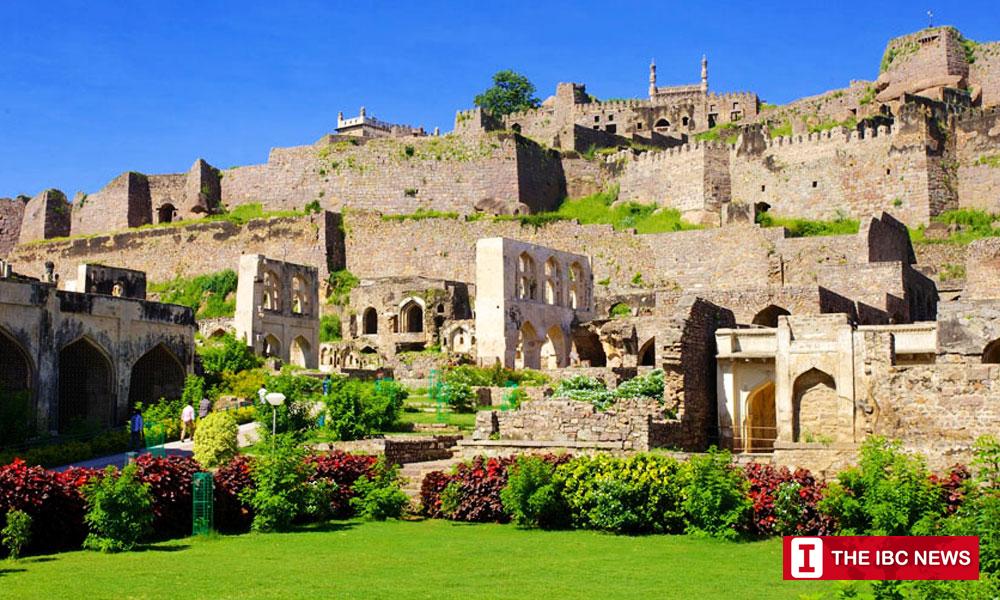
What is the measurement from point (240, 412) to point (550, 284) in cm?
1656

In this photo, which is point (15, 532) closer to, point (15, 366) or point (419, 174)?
point (15, 366)

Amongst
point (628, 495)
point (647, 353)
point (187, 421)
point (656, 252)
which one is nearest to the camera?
point (628, 495)

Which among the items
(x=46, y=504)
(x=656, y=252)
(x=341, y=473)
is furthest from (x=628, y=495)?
(x=656, y=252)

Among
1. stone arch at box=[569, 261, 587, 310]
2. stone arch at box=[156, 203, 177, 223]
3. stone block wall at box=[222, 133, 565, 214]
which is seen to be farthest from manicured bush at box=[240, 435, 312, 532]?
stone arch at box=[156, 203, 177, 223]

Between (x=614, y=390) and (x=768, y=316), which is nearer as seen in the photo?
(x=614, y=390)

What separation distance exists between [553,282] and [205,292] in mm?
21012

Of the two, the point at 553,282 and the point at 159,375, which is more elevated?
the point at 553,282

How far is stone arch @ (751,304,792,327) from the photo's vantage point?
33.3 meters

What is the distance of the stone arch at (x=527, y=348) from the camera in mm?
38625

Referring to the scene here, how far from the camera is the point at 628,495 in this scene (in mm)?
14938

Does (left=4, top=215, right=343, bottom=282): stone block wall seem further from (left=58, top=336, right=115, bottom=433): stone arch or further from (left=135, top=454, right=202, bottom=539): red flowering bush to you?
(left=135, top=454, right=202, bottom=539): red flowering bush

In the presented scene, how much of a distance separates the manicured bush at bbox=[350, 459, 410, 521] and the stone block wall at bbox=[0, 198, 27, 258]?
55575mm

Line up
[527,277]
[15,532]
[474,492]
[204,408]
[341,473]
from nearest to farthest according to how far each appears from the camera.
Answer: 1. [15,532]
2. [474,492]
3. [341,473]
4. [204,408]
5. [527,277]

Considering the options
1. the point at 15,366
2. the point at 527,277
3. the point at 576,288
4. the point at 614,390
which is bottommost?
the point at 614,390
